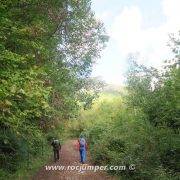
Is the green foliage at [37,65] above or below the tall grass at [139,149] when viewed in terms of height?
above

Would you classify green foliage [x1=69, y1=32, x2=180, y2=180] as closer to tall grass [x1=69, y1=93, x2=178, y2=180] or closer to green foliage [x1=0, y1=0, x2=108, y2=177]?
tall grass [x1=69, y1=93, x2=178, y2=180]

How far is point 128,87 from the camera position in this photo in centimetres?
4662

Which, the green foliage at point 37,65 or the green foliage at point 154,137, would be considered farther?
the green foliage at point 154,137

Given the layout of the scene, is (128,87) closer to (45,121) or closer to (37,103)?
(45,121)

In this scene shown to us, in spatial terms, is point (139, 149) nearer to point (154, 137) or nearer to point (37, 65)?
point (154, 137)

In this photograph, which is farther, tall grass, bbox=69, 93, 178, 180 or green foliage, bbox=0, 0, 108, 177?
tall grass, bbox=69, 93, 178, 180

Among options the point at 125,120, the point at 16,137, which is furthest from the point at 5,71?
the point at 125,120

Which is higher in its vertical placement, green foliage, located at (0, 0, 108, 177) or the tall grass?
green foliage, located at (0, 0, 108, 177)

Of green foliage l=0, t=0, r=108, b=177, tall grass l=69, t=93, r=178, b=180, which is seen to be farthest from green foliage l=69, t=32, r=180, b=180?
green foliage l=0, t=0, r=108, b=177

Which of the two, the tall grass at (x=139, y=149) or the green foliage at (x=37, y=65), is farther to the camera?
the tall grass at (x=139, y=149)

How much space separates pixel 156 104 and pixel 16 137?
8.06m

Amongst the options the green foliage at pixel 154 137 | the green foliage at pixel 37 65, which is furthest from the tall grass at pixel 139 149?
the green foliage at pixel 37 65

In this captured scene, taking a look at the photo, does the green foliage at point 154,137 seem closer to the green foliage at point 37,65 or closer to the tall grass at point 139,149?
the tall grass at point 139,149

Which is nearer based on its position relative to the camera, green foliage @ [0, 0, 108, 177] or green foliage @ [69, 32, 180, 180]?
green foliage @ [0, 0, 108, 177]
